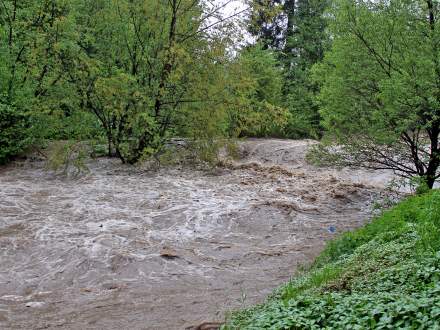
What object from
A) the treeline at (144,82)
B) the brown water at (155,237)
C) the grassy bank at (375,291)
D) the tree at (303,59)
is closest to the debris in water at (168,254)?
the brown water at (155,237)

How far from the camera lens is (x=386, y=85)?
1106cm

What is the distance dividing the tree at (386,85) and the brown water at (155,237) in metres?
1.76

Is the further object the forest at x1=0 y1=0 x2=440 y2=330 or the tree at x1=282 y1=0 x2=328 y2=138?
the tree at x1=282 y1=0 x2=328 y2=138

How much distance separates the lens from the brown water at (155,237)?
6789 mm

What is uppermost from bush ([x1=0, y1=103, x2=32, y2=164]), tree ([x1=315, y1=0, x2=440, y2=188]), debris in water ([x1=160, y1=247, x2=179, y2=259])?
tree ([x1=315, y1=0, x2=440, y2=188])

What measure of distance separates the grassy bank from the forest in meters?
0.02

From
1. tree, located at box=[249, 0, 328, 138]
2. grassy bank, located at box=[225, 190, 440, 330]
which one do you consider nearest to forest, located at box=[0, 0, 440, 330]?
grassy bank, located at box=[225, 190, 440, 330]

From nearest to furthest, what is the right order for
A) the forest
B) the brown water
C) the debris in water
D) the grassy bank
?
the grassy bank → the forest → the brown water → the debris in water

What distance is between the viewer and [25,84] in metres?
15.7

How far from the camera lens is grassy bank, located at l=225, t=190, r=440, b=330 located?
3.79m

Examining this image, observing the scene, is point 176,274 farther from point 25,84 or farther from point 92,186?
point 25,84

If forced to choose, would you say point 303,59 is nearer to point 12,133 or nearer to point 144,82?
point 144,82

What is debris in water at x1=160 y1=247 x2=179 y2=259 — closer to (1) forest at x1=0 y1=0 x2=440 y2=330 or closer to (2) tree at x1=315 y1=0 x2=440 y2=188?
(1) forest at x1=0 y1=0 x2=440 y2=330

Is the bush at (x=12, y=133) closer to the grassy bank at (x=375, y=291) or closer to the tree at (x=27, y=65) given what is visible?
the tree at (x=27, y=65)
